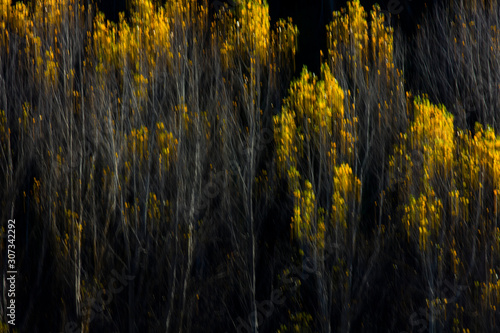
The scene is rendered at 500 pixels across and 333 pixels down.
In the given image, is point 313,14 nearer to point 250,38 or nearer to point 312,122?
point 250,38

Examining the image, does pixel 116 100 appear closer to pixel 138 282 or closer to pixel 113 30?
pixel 113 30

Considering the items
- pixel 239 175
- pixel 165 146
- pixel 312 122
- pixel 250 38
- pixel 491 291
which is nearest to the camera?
pixel 491 291

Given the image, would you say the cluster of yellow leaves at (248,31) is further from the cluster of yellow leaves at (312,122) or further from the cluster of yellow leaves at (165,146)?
the cluster of yellow leaves at (165,146)

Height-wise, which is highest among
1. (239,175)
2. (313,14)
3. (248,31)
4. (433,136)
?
(313,14)

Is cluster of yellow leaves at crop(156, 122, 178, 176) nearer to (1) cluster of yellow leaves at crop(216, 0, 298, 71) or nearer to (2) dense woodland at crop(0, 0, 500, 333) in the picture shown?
(2) dense woodland at crop(0, 0, 500, 333)

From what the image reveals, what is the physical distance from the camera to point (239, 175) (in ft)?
34.4

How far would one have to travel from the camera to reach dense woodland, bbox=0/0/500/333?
970 cm

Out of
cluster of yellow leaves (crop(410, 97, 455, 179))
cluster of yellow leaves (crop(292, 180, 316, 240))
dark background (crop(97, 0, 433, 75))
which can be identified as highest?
dark background (crop(97, 0, 433, 75))

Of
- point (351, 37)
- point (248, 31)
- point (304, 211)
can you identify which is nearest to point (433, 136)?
point (304, 211)

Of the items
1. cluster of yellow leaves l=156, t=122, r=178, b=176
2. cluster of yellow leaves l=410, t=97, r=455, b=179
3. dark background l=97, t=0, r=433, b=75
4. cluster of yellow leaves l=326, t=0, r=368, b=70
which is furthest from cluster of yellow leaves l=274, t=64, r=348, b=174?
cluster of yellow leaves l=156, t=122, r=178, b=176

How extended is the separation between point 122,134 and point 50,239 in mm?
1857

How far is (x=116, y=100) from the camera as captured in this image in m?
10.5

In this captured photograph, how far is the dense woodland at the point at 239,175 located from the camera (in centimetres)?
970

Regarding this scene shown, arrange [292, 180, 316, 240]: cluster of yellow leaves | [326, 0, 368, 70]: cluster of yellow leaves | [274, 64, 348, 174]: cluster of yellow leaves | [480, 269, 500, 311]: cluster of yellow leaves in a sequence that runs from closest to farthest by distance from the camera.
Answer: [480, 269, 500, 311]: cluster of yellow leaves → [292, 180, 316, 240]: cluster of yellow leaves → [274, 64, 348, 174]: cluster of yellow leaves → [326, 0, 368, 70]: cluster of yellow leaves
